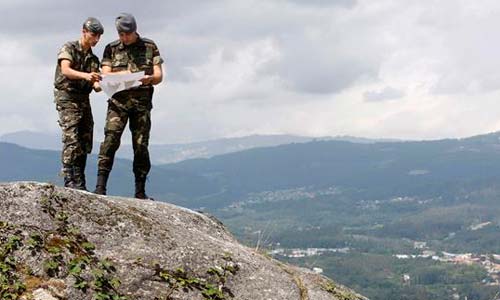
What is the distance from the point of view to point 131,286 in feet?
23.7

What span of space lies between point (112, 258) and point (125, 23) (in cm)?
456

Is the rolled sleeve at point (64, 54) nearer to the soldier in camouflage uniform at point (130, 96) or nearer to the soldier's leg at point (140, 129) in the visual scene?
the soldier in camouflage uniform at point (130, 96)

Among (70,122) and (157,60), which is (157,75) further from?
(70,122)

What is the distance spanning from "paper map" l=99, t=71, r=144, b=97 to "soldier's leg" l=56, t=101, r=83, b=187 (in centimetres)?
67

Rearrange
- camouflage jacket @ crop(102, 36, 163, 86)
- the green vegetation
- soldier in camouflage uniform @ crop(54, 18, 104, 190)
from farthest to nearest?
camouflage jacket @ crop(102, 36, 163, 86) → soldier in camouflage uniform @ crop(54, 18, 104, 190) → the green vegetation

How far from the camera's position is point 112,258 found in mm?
7434

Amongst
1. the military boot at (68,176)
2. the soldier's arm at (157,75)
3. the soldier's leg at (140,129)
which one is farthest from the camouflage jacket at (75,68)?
the military boot at (68,176)

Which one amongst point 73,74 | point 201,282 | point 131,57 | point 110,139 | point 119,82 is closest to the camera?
point 201,282

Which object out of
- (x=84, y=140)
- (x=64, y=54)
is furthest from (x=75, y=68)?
(x=84, y=140)

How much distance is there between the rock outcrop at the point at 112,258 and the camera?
6949 mm

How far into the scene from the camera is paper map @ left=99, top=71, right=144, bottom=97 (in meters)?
10.5

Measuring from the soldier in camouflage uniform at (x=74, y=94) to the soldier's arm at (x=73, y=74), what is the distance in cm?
4

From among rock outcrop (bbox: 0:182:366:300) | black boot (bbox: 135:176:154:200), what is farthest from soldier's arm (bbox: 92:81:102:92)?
rock outcrop (bbox: 0:182:366:300)

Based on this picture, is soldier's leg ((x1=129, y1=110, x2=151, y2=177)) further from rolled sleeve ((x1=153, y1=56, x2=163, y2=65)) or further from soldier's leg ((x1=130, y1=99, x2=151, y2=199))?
rolled sleeve ((x1=153, y1=56, x2=163, y2=65))
